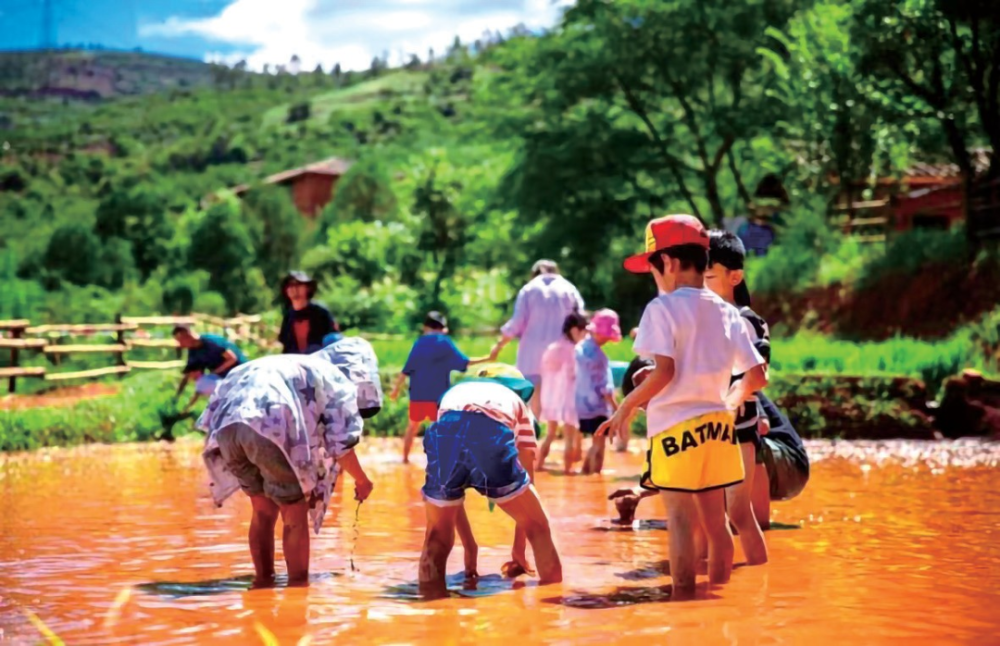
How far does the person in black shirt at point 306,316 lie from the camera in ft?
26.8

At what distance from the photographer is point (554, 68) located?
37719 mm

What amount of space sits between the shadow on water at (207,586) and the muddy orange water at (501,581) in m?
0.02

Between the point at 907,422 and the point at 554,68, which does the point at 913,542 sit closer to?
the point at 907,422

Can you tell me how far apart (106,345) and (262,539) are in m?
23.4

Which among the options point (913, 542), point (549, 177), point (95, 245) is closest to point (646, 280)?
point (549, 177)

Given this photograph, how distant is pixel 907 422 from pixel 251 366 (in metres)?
9.93

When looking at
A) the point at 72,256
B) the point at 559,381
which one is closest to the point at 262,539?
the point at 559,381

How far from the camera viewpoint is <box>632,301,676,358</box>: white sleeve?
5430mm

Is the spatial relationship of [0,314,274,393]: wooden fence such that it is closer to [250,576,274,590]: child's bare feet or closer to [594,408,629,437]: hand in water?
[250,576,274,590]: child's bare feet

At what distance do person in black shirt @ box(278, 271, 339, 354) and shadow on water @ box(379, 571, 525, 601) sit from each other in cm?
→ 230

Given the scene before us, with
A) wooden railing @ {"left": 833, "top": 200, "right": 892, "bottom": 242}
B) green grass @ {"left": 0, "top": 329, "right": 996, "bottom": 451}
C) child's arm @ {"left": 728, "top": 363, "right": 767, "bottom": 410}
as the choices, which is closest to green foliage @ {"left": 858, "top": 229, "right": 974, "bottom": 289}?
green grass @ {"left": 0, "top": 329, "right": 996, "bottom": 451}

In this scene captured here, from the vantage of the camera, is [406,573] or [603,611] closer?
[603,611]

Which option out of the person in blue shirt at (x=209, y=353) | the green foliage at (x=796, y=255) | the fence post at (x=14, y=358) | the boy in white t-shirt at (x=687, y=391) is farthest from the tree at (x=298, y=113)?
the boy in white t-shirt at (x=687, y=391)

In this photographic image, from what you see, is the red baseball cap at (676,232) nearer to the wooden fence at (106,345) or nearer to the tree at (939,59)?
the wooden fence at (106,345)
